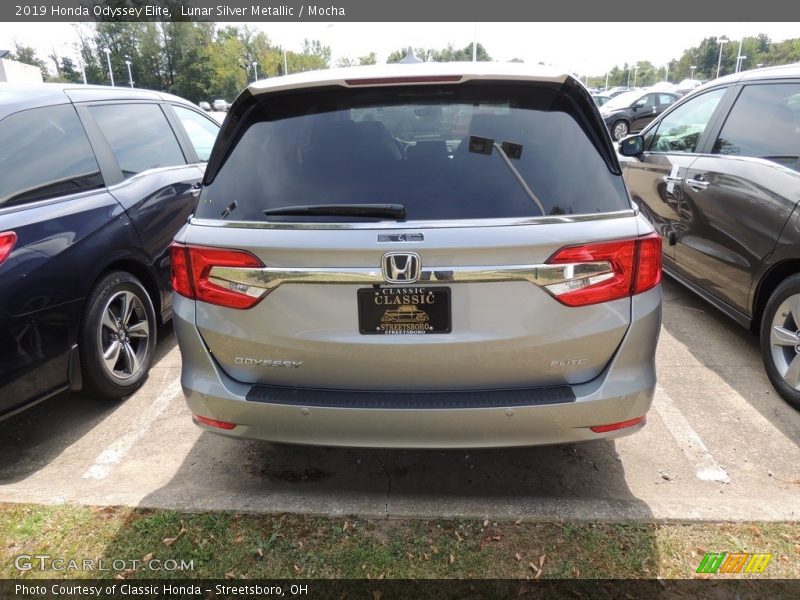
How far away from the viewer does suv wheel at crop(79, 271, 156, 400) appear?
131 inches

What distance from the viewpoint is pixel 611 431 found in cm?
221

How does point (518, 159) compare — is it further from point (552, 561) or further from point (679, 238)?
point (679, 238)

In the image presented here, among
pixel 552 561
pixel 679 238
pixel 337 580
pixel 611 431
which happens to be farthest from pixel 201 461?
pixel 679 238

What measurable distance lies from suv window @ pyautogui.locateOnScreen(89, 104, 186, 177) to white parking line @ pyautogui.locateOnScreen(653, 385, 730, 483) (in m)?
3.81

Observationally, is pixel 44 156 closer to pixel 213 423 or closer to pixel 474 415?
pixel 213 423

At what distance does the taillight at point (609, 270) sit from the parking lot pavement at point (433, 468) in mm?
981

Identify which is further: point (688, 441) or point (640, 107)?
point (640, 107)

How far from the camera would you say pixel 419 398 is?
84.8 inches

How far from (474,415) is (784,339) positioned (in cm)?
246

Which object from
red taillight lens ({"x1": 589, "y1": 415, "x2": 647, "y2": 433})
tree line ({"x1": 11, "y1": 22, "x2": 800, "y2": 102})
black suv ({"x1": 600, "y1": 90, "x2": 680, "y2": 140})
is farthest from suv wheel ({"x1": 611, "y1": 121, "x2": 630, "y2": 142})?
tree line ({"x1": 11, "y1": 22, "x2": 800, "y2": 102})

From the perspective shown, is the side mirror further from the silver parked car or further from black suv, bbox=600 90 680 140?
black suv, bbox=600 90 680 140

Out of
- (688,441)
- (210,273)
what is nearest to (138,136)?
(210,273)

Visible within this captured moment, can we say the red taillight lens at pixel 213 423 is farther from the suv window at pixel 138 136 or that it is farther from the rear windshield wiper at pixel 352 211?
the suv window at pixel 138 136

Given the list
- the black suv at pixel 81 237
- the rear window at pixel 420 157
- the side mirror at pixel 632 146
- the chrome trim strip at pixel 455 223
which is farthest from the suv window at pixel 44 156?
the side mirror at pixel 632 146
